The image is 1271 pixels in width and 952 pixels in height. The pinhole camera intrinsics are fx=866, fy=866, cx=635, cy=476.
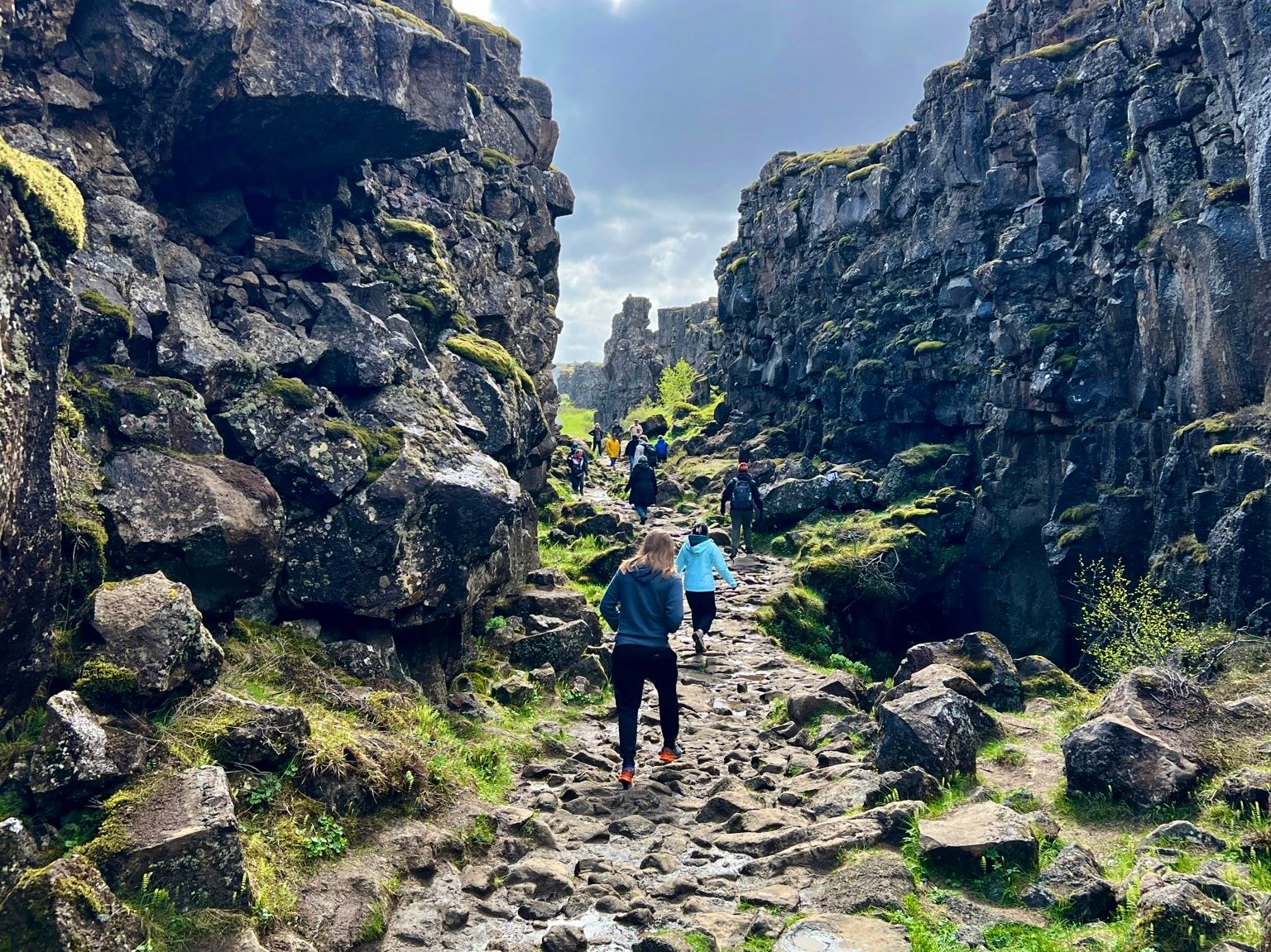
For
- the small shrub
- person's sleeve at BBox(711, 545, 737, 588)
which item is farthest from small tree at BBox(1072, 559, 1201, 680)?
the small shrub

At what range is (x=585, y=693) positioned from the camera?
53.1 ft

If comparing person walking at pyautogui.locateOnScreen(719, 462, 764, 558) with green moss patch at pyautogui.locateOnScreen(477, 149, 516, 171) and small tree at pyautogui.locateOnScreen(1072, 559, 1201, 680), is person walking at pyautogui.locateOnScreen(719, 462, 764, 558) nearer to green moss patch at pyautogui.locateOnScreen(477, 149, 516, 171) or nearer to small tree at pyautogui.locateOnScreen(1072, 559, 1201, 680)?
small tree at pyautogui.locateOnScreen(1072, 559, 1201, 680)

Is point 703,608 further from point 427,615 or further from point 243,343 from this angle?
point 243,343

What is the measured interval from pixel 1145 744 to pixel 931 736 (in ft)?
7.61

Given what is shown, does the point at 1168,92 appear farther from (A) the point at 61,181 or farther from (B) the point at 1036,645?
(A) the point at 61,181

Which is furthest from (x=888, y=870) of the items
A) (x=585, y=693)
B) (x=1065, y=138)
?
(x=1065, y=138)

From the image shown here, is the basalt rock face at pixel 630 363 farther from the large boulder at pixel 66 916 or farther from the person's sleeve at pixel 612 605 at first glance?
the large boulder at pixel 66 916

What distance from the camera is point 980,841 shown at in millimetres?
8008

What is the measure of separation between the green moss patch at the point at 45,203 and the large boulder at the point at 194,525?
273 cm

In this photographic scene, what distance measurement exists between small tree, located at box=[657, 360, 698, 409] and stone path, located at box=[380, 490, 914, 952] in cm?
7830

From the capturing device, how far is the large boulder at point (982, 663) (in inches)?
628

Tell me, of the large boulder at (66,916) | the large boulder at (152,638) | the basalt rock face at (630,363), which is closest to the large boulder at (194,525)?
the large boulder at (152,638)

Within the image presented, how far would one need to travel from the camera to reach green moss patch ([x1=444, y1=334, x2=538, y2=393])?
2002cm

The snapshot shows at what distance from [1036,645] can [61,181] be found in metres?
40.3
